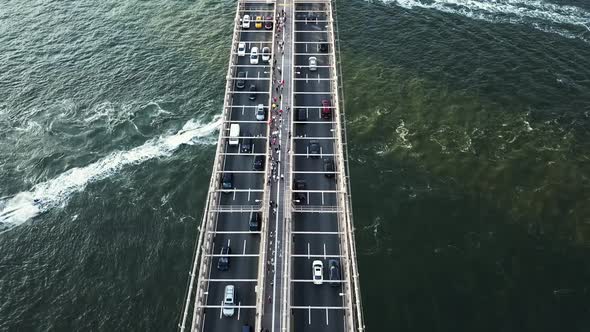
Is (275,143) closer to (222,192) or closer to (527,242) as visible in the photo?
(222,192)

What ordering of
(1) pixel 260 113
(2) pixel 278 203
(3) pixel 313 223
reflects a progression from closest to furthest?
(3) pixel 313 223
(2) pixel 278 203
(1) pixel 260 113

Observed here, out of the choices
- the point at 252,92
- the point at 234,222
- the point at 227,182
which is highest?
the point at 252,92

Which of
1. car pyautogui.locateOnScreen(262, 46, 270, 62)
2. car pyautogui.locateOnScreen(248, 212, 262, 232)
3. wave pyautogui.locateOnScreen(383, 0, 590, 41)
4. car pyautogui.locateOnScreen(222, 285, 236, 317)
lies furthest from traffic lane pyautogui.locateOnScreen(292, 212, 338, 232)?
wave pyautogui.locateOnScreen(383, 0, 590, 41)

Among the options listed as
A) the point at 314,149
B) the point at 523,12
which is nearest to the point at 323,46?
the point at 314,149

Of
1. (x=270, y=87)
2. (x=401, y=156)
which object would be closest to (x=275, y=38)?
(x=270, y=87)

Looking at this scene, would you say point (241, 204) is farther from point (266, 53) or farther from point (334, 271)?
point (266, 53)

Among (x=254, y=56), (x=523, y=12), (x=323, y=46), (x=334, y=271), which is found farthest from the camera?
(x=523, y=12)

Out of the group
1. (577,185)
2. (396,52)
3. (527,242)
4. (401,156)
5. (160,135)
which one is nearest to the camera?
(527,242)
